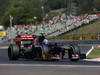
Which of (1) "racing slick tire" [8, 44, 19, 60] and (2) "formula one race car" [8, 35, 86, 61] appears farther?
(1) "racing slick tire" [8, 44, 19, 60]

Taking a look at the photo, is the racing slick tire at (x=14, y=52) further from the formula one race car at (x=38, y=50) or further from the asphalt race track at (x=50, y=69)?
Answer: the asphalt race track at (x=50, y=69)

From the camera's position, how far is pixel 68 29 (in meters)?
56.5

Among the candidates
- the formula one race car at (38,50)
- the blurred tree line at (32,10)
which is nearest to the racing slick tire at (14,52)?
the formula one race car at (38,50)

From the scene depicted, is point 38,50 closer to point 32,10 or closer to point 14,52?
point 14,52

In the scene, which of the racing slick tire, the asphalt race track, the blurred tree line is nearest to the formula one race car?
the racing slick tire

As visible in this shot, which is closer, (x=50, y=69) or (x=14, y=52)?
(x=50, y=69)

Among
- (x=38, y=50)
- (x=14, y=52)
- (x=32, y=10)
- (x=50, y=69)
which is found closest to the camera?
(x=50, y=69)

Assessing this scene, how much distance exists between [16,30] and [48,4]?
228ft

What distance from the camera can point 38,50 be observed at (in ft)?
65.9

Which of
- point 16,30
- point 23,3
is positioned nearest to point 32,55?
point 16,30

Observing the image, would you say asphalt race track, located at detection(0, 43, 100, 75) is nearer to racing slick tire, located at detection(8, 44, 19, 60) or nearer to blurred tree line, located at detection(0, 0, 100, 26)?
racing slick tire, located at detection(8, 44, 19, 60)

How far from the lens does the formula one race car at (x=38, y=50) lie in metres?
19.8

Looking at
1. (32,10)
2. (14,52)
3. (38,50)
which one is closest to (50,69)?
(38,50)

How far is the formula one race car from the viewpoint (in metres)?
19.8
